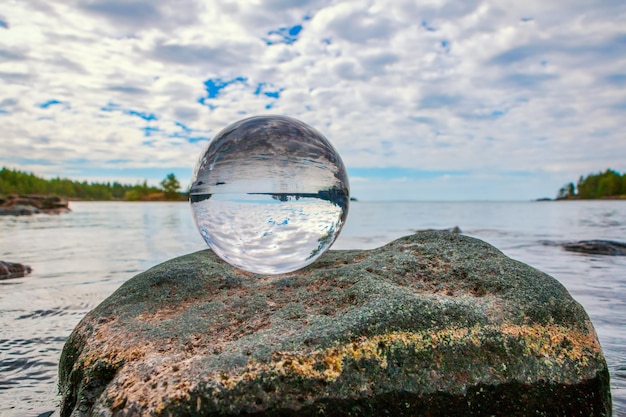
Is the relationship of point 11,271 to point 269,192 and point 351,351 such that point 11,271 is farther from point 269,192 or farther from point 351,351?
point 351,351

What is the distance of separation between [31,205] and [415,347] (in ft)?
183

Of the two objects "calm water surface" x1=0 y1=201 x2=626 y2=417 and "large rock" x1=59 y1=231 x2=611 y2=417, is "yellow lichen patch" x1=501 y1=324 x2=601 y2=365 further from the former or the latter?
"calm water surface" x1=0 y1=201 x2=626 y2=417

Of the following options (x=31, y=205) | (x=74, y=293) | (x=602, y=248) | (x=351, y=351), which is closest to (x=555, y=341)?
(x=351, y=351)

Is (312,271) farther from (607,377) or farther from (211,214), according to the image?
(607,377)

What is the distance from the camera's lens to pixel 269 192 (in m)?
3.95

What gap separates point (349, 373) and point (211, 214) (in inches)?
83.5

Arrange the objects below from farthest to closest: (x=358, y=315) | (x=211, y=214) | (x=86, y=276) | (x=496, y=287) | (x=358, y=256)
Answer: (x=86, y=276) < (x=358, y=256) < (x=211, y=214) < (x=496, y=287) < (x=358, y=315)

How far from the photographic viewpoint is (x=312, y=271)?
4383 millimetres

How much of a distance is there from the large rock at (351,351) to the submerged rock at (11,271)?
7.09 meters

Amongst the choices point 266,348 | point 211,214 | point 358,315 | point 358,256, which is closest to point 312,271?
point 358,256

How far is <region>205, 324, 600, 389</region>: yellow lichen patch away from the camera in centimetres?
265

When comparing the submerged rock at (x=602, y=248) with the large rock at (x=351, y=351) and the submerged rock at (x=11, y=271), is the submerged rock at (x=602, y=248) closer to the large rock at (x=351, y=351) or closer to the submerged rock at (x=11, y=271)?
the large rock at (x=351, y=351)

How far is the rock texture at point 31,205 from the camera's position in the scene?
43969mm

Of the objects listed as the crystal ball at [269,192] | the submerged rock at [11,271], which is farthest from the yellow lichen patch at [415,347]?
the submerged rock at [11,271]
